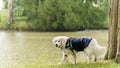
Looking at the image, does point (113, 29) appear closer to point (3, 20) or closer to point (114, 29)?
point (114, 29)

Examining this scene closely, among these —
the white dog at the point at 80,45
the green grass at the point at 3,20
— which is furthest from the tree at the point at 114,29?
the green grass at the point at 3,20

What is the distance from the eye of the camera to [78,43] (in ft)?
31.4

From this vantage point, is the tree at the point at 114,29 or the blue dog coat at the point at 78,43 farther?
the tree at the point at 114,29

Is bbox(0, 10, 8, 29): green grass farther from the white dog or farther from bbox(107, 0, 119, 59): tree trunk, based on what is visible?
the white dog

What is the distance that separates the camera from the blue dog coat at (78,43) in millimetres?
9508

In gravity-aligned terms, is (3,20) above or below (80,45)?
below

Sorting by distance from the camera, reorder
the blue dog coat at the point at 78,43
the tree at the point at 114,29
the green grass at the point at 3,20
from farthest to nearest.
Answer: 1. the green grass at the point at 3,20
2. the tree at the point at 114,29
3. the blue dog coat at the point at 78,43

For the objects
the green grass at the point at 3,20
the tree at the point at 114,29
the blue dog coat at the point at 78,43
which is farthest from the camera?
the green grass at the point at 3,20

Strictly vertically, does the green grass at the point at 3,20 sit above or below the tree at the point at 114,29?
below

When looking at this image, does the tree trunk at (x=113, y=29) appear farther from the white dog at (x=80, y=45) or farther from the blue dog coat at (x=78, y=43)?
the blue dog coat at (x=78, y=43)

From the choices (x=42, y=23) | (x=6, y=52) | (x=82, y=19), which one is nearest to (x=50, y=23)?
(x=42, y=23)

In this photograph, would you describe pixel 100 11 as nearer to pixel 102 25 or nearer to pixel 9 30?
pixel 102 25

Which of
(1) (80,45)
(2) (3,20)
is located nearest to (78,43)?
(1) (80,45)

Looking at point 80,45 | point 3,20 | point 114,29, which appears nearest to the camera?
point 80,45
